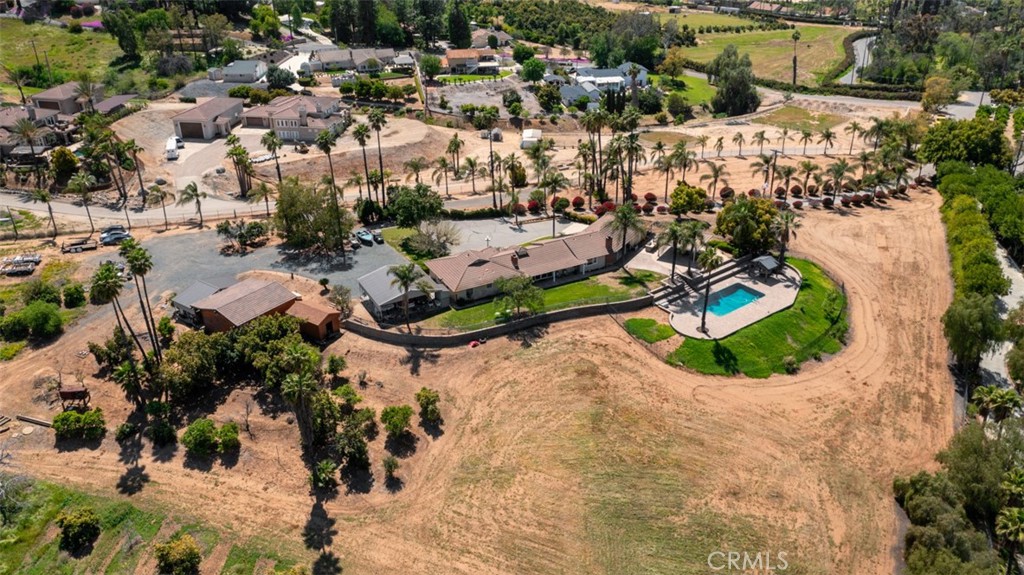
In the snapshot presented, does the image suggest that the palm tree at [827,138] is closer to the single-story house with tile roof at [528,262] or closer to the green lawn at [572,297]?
the single-story house with tile roof at [528,262]

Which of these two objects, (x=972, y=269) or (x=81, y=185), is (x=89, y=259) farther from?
(x=972, y=269)

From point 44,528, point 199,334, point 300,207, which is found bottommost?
point 44,528

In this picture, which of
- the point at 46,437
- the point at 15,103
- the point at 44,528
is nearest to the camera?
the point at 44,528

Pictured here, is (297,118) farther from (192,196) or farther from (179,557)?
(179,557)

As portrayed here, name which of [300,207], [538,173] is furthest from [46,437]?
[538,173]

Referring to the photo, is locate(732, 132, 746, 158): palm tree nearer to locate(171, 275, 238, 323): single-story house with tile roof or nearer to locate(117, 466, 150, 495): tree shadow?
locate(171, 275, 238, 323): single-story house with tile roof

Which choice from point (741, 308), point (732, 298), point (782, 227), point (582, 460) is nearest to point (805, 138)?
point (782, 227)

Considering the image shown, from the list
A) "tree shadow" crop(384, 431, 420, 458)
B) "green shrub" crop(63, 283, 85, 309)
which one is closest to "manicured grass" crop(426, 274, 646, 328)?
"tree shadow" crop(384, 431, 420, 458)
